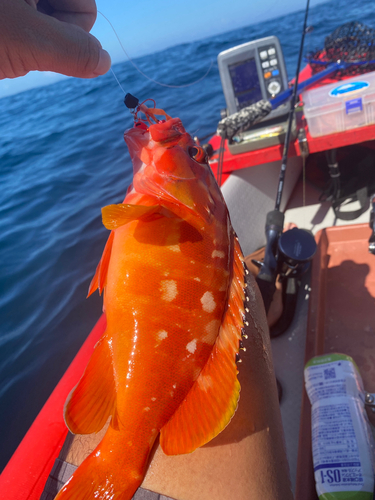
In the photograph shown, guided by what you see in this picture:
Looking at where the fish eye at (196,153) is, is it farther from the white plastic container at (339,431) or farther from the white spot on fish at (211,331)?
the white plastic container at (339,431)

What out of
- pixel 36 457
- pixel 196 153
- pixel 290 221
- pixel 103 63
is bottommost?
pixel 290 221

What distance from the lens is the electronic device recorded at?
4.23 m

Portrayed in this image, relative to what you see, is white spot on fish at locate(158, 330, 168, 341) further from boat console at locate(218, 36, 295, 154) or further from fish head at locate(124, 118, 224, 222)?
boat console at locate(218, 36, 295, 154)

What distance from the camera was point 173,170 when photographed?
4.20ft

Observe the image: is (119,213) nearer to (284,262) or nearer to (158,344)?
(158,344)

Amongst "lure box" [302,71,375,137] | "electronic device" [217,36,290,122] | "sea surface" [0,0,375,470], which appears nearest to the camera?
"lure box" [302,71,375,137]

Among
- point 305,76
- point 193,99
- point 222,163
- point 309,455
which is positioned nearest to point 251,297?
point 309,455

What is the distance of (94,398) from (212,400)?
410mm

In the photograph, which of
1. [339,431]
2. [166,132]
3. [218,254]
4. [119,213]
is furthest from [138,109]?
[339,431]

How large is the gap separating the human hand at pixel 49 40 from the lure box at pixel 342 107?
2.46m

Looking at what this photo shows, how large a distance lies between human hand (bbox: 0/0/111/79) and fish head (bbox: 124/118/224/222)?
33 centimetres

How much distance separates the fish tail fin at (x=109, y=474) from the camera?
957mm

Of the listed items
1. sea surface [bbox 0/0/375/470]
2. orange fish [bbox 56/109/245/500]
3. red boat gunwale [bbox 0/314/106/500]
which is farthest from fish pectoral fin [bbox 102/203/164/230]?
sea surface [bbox 0/0/375/470]

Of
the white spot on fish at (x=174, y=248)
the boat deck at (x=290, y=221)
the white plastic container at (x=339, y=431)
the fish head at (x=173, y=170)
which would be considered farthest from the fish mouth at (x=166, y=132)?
the boat deck at (x=290, y=221)
